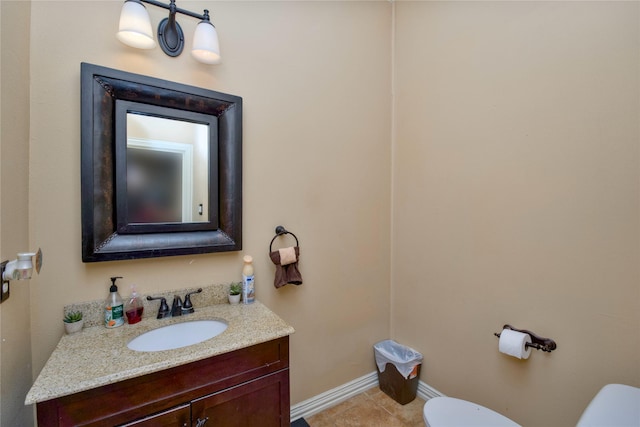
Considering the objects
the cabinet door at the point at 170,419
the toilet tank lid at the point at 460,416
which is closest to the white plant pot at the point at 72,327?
the cabinet door at the point at 170,419

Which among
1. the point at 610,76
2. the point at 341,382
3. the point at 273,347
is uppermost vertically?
the point at 610,76

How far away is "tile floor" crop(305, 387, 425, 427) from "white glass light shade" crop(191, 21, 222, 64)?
212 cm

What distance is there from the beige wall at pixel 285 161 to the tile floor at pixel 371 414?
150mm

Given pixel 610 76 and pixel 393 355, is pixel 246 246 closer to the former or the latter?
pixel 393 355

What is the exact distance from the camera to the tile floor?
1.73 metres

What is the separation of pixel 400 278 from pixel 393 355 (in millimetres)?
534

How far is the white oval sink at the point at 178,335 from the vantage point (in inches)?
47.0

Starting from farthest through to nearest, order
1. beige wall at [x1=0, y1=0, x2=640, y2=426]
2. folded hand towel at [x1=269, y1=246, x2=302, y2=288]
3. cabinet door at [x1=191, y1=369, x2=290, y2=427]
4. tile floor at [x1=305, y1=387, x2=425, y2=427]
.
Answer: tile floor at [x1=305, y1=387, x2=425, y2=427]
folded hand towel at [x1=269, y1=246, x2=302, y2=288]
beige wall at [x1=0, y1=0, x2=640, y2=426]
cabinet door at [x1=191, y1=369, x2=290, y2=427]

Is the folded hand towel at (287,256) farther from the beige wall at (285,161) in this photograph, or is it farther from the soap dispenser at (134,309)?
the soap dispenser at (134,309)

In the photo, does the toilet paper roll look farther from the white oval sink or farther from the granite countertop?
the white oval sink

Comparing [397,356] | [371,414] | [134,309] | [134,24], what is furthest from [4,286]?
[397,356]

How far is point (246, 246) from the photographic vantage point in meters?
1.57

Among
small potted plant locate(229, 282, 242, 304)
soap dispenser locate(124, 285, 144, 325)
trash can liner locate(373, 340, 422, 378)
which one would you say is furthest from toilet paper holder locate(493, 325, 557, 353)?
soap dispenser locate(124, 285, 144, 325)

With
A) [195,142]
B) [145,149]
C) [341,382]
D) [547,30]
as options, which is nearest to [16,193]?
[145,149]
